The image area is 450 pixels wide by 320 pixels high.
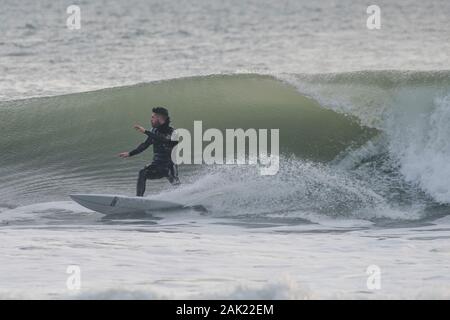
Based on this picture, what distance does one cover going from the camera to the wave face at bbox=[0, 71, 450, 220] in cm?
1494

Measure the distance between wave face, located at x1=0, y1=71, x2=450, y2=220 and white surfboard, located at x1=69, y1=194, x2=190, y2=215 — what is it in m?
0.69

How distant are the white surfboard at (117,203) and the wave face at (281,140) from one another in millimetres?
687

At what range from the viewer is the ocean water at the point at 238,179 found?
9.76 m

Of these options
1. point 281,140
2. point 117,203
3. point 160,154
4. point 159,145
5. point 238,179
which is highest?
point 281,140

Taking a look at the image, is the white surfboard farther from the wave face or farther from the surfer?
the wave face

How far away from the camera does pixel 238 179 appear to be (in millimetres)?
15172

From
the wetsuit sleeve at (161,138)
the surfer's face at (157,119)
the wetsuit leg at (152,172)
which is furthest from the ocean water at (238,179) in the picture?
the surfer's face at (157,119)

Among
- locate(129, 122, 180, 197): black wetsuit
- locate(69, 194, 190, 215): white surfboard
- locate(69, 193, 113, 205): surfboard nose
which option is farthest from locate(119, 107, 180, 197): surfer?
locate(69, 193, 113, 205): surfboard nose

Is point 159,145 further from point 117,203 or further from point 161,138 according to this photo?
point 117,203

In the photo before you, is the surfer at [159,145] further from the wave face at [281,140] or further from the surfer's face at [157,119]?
the wave face at [281,140]

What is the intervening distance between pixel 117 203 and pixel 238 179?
6.58 ft

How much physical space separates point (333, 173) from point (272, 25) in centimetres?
2767

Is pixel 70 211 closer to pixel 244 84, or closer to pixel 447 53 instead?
pixel 244 84

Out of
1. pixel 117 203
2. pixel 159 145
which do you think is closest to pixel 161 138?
pixel 159 145
